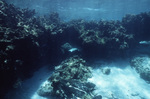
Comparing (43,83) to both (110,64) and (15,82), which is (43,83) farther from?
(110,64)

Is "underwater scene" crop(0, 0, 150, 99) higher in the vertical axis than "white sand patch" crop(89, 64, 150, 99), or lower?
higher

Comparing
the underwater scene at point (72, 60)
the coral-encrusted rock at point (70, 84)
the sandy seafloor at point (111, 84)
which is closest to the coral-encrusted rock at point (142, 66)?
the underwater scene at point (72, 60)

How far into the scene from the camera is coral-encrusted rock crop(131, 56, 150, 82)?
9.54 metres

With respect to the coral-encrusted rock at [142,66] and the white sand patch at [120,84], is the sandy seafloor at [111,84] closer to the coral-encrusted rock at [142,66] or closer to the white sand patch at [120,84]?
the white sand patch at [120,84]

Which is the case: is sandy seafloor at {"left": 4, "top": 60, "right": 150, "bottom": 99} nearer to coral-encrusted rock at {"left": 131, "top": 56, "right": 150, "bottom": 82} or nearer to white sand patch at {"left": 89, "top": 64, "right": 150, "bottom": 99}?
white sand patch at {"left": 89, "top": 64, "right": 150, "bottom": 99}

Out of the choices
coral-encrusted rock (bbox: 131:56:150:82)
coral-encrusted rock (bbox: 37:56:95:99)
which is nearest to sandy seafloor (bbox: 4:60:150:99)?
coral-encrusted rock (bbox: 131:56:150:82)

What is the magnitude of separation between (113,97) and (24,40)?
632 cm

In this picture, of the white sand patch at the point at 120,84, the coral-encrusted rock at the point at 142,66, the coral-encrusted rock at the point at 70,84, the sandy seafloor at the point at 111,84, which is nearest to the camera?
the coral-encrusted rock at the point at 70,84

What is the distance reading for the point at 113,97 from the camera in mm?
7281

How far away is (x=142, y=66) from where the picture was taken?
10.2m

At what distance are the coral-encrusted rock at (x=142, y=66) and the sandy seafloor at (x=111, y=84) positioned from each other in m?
0.37

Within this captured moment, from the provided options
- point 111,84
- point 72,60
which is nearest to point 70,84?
point 72,60

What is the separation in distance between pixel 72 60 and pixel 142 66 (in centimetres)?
602

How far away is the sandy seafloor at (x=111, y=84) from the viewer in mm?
7226
